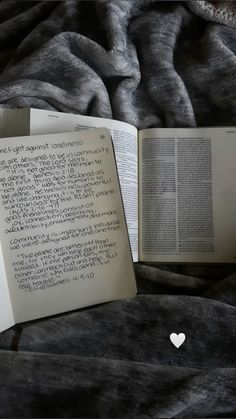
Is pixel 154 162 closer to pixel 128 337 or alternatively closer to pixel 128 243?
pixel 128 243

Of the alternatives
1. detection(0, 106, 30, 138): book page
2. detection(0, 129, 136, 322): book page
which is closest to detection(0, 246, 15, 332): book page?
detection(0, 129, 136, 322): book page

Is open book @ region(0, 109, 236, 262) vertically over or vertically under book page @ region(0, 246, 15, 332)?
over

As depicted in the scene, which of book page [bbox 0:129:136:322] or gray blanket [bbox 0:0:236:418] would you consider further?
book page [bbox 0:129:136:322]

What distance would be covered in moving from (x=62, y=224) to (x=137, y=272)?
0.15 metres

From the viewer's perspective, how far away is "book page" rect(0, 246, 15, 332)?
0.60 meters

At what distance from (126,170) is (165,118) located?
0.13m

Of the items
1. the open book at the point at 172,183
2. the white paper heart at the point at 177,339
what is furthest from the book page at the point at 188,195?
the white paper heart at the point at 177,339

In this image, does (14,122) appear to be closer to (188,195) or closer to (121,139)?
(121,139)

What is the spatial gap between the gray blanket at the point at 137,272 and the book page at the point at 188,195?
1.1 inches

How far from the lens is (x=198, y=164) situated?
0.74 m

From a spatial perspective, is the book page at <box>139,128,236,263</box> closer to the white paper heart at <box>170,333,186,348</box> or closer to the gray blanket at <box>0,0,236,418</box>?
the gray blanket at <box>0,0,236,418</box>

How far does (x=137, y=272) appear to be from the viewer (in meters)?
0.69

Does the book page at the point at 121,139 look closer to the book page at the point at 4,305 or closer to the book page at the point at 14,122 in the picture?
the book page at the point at 14,122

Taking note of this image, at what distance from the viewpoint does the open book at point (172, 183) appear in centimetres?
71
